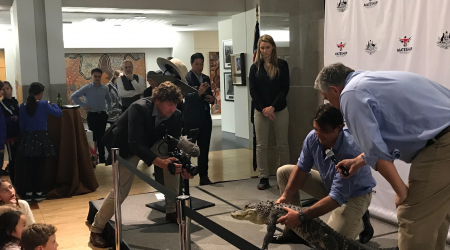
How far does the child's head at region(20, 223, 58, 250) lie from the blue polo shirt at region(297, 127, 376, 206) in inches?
60.3

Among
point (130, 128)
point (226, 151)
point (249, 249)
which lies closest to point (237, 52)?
point (226, 151)

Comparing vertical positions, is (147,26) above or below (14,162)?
above

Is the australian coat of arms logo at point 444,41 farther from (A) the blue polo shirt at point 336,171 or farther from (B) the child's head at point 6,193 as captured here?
(B) the child's head at point 6,193

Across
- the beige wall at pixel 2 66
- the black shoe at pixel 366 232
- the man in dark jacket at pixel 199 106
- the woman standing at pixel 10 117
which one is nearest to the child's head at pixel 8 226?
the black shoe at pixel 366 232

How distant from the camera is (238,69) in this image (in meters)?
7.61

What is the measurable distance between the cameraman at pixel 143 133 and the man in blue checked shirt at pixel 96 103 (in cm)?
320

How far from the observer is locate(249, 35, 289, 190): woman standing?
15.1ft

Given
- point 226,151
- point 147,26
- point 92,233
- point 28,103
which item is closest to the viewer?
point 92,233

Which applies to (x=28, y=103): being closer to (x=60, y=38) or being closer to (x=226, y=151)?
(x=60, y=38)

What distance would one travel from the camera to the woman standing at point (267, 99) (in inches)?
181

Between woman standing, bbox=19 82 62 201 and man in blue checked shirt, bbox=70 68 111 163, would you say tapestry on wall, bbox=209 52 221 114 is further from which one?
woman standing, bbox=19 82 62 201

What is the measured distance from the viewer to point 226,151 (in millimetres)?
7555

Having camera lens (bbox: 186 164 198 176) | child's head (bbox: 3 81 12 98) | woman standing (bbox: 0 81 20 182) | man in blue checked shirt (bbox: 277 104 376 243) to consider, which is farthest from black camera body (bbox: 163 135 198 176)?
child's head (bbox: 3 81 12 98)

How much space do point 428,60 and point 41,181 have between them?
3881mm
